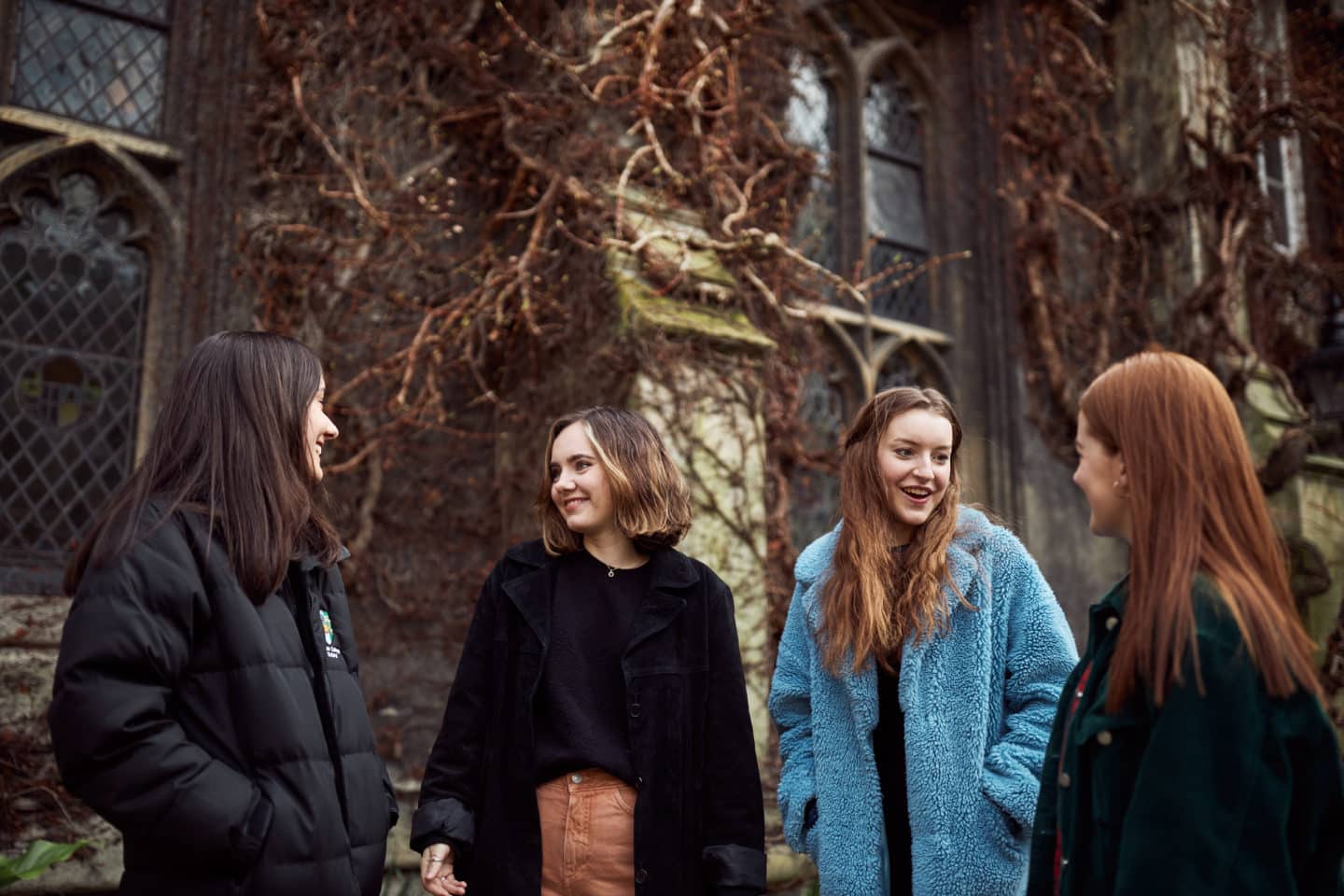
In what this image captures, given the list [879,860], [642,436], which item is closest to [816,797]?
[879,860]

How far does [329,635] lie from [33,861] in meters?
1.75

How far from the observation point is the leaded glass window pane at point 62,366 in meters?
5.02

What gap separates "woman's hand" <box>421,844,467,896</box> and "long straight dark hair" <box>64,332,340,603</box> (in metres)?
0.68

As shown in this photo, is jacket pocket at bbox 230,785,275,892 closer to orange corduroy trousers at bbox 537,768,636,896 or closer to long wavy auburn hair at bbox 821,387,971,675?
orange corduroy trousers at bbox 537,768,636,896

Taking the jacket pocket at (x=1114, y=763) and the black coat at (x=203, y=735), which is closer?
the jacket pocket at (x=1114, y=763)

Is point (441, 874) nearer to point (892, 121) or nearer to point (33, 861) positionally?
point (33, 861)

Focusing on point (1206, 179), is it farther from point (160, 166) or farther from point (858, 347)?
point (160, 166)

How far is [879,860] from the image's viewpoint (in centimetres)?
257

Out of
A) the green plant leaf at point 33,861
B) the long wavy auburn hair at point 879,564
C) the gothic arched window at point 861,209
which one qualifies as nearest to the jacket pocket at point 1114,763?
the long wavy auburn hair at point 879,564

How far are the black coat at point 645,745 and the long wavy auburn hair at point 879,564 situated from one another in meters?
0.27

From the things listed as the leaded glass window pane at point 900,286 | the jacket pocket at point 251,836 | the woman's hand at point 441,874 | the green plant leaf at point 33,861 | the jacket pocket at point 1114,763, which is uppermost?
the leaded glass window pane at point 900,286

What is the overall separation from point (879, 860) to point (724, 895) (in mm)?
330

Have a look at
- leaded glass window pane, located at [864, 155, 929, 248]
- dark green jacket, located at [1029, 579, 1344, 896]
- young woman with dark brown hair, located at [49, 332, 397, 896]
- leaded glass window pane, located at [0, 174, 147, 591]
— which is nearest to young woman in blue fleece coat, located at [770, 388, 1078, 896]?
dark green jacket, located at [1029, 579, 1344, 896]

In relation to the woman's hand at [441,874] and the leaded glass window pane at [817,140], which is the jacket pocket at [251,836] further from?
the leaded glass window pane at [817,140]
